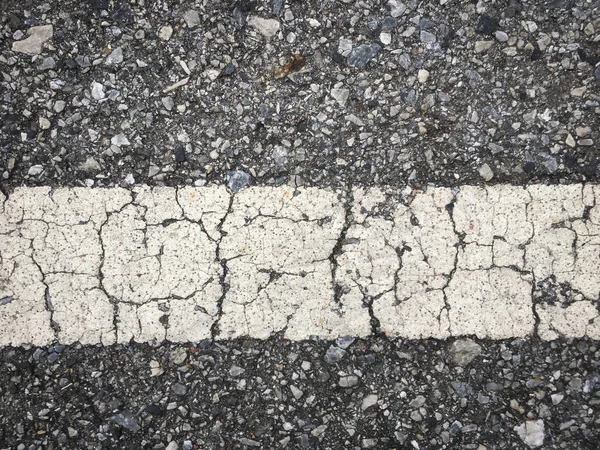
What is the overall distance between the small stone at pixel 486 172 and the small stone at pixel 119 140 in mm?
1641

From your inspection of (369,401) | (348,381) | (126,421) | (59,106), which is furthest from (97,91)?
(369,401)

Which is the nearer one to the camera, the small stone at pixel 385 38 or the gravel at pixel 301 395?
the gravel at pixel 301 395

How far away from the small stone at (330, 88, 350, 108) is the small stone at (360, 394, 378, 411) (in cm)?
133

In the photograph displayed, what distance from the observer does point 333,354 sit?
2.46m

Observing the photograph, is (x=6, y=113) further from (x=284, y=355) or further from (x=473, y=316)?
(x=473, y=316)

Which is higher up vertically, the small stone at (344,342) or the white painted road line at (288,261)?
the white painted road line at (288,261)

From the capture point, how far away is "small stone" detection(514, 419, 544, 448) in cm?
239

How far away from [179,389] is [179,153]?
1.08m

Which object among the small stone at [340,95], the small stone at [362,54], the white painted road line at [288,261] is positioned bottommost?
the white painted road line at [288,261]

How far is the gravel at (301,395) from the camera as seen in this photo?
242 cm

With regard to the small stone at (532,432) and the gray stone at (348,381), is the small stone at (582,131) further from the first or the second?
the gray stone at (348,381)

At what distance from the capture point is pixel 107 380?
246 centimetres

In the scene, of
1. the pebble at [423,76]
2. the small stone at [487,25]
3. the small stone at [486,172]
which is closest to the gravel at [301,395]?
the small stone at [486,172]

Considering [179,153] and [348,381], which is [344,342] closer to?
[348,381]
